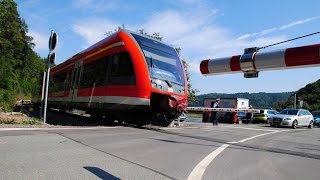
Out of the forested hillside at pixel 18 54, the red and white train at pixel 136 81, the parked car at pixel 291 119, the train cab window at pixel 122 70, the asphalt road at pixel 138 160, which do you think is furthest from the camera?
the forested hillside at pixel 18 54

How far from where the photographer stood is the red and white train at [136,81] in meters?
16.6

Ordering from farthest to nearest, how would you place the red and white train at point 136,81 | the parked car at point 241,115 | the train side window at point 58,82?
1. the parked car at point 241,115
2. the train side window at point 58,82
3. the red and white train at point 136,81

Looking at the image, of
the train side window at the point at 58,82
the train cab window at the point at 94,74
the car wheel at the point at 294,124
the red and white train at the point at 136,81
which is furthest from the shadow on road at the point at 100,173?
the car wheel at the point at 294,124

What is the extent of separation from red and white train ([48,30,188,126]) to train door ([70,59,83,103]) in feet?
8.09

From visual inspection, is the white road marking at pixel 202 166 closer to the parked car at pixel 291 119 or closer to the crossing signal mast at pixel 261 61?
the crossing signal mast at pixel 261 61

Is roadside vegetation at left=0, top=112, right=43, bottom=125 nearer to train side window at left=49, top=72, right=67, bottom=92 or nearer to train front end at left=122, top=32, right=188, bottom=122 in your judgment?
train side window at left=49, top=72, right=67, bottom=92

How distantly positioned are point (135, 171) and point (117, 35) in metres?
10.8

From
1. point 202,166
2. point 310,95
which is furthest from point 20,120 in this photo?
point 310,95

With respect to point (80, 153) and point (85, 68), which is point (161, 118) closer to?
point (85, 68)

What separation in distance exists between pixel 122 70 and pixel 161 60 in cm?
155

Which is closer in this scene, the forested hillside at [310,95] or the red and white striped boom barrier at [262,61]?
the red and white striped boom barrier at [262,61]

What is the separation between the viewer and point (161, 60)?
17.6m

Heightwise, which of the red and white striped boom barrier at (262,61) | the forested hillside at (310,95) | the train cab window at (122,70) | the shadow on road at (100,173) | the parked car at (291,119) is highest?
the forested hillside at (310,95)

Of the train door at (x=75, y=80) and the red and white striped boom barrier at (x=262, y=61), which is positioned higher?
the train door at (x=75, y=80)
